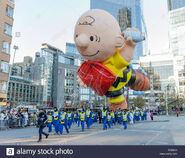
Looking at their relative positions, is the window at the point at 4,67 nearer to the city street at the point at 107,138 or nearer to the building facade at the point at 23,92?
the city street at the point at 107,138

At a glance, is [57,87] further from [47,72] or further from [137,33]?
[137,33]

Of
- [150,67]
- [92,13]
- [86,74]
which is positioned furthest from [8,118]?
[150,67]

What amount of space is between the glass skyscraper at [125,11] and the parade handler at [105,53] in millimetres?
85207

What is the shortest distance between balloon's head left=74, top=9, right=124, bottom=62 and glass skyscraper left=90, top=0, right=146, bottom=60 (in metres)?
86.8

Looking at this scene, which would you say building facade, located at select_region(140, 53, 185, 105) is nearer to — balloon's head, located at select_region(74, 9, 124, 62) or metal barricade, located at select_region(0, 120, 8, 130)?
balloon's head, located at select_region(74, 9, 124, 62)

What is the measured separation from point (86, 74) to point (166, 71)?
74717 mm

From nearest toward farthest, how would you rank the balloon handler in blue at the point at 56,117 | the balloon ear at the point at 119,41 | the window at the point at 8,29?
the balloon handler in blue at the point at 56,117
the balloon ear at the point at 119,41
the window at the point at 8,29

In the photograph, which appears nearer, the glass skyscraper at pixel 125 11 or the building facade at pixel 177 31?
the building facade at pixel 177 31

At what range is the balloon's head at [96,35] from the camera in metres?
11.1

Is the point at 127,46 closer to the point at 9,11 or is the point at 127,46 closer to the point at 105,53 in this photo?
the point at 105,53

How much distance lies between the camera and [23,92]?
2682 inches

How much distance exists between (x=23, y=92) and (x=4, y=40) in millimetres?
46640

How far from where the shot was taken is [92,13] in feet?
37.7

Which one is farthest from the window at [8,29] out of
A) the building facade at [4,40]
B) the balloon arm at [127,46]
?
the balloon arm at [127,46]
